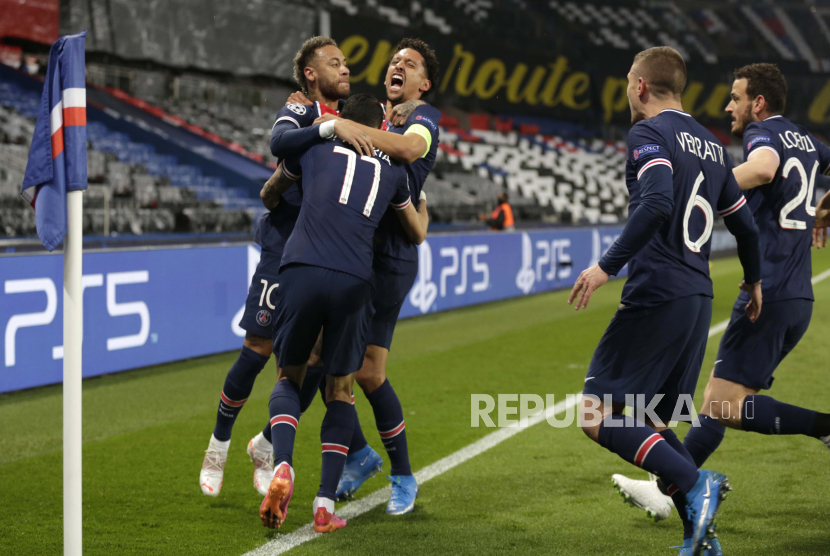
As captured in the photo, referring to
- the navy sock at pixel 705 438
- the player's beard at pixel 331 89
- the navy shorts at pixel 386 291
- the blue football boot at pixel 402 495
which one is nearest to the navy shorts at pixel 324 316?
the navy shorts at pixel 386 291

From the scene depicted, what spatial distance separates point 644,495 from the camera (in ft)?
11.9

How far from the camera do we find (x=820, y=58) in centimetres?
4169

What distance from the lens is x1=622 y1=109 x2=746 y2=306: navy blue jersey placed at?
10.2 ft

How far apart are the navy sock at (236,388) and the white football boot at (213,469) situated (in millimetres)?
46

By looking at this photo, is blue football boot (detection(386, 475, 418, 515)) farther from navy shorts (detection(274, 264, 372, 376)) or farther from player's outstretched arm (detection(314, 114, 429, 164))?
player's outstretched arm (detection(314, 114, 429, 164))

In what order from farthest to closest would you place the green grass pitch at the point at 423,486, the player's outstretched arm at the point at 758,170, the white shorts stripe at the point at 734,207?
the player's outstretched arm at the point at 758,170
the green grass pitch at the point at 423,486
the white shorts stripe at the point at 734,207

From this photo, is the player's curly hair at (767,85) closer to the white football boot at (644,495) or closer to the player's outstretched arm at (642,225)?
the player's outstretched arm at (642,225)

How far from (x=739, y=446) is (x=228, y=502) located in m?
3.03

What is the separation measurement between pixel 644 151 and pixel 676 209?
0.81ft

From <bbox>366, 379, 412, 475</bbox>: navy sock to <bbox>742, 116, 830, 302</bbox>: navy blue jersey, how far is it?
1.66 m

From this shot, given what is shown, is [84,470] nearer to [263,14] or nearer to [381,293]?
[381,293]

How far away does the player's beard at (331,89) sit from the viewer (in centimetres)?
391

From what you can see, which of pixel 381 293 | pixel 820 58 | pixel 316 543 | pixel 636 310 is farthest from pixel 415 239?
pixel 820 58

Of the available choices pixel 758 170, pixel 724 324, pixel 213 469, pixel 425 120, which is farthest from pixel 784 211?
pixel 724 324
